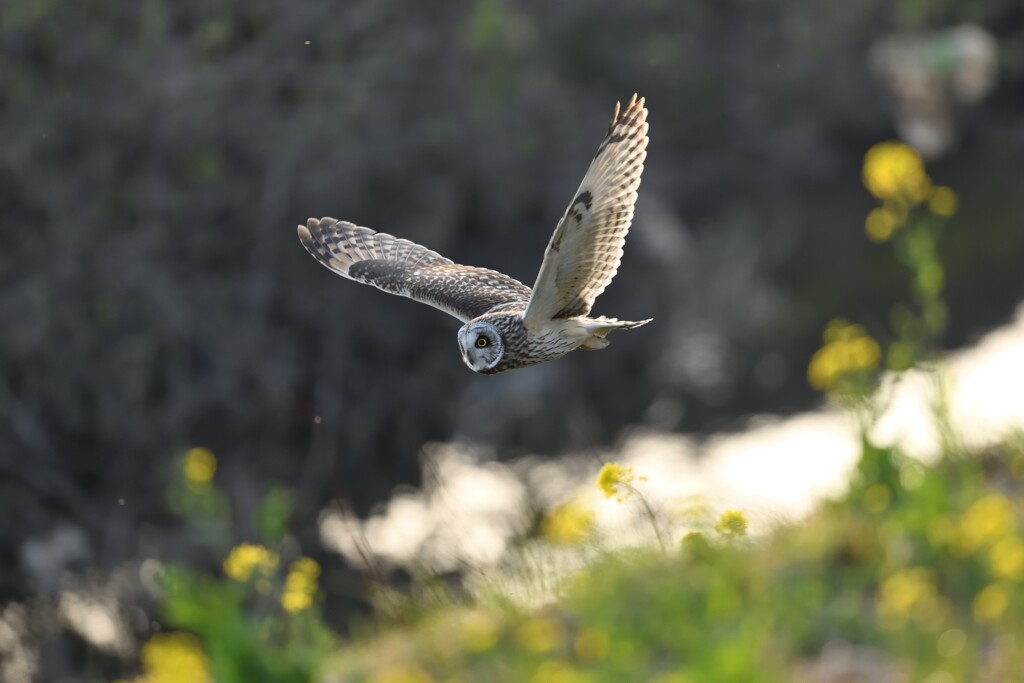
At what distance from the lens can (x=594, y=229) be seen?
2.27 m

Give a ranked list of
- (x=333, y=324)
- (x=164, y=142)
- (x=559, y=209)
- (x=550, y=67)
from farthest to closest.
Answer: (x=550, y=67)
(x=559, y=209)
(x=333, y=324)
(x=164, y=142)

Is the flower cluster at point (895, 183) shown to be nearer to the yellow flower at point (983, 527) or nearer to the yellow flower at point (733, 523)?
the yellow flower at point (983, 527)

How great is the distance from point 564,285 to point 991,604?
7.03 ft

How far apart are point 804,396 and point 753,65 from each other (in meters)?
8.81

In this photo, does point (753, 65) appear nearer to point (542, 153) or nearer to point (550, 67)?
point (550, 67)

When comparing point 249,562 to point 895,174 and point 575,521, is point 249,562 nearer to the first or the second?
point 575,521

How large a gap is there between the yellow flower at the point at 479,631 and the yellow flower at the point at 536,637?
0.09 m

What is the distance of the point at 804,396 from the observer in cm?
1214

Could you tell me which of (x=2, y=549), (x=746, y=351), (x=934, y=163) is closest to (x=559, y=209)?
(x=746, y=351)

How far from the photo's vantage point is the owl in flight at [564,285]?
2.01 metres

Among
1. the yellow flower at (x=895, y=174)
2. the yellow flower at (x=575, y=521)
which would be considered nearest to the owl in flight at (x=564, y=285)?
the yellow flower at (x=575, y=521)

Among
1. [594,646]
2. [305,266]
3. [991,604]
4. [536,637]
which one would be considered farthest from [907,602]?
[305,266]

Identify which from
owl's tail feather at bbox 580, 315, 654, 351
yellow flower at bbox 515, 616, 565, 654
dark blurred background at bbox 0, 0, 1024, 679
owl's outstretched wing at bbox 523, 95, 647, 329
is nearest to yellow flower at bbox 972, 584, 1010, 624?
yellow flower at bbox 515, 616, 565, 654

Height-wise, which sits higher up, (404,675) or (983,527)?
(983,527)
